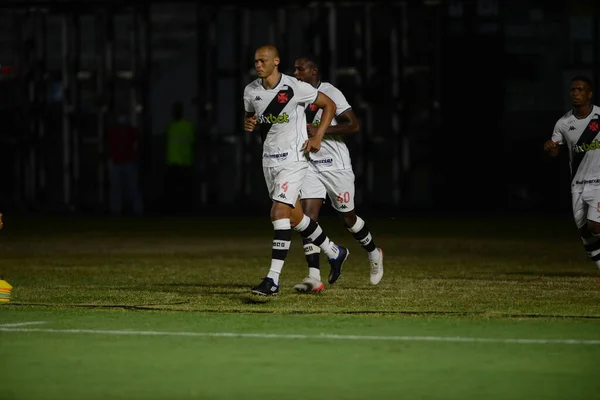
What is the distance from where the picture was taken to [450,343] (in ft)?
32.0

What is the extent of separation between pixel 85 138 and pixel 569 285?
20212 millimetres

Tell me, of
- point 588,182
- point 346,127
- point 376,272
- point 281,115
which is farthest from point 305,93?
point 588,182

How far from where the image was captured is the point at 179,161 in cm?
3016

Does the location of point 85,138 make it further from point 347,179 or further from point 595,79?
point 347,179

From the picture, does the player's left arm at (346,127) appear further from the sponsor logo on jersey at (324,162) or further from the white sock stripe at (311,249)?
the white sock stripe at (311,249)

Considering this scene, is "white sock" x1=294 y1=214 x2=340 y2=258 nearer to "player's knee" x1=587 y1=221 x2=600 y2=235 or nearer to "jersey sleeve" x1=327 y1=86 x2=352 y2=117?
"jersey sleeve" x1=327 y1=86 x2=352 y2=117

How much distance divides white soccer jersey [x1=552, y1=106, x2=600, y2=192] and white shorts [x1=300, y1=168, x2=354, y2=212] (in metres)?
2.08

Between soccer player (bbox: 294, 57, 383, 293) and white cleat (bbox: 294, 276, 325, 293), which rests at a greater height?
soccer player (bbox: 294, 57, 383, 293)

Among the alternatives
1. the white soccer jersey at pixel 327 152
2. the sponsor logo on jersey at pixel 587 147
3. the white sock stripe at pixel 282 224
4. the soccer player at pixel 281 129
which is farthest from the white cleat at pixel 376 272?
the sponsor logo on jersey at pixel 587 147

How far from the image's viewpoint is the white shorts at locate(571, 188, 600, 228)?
14429mm

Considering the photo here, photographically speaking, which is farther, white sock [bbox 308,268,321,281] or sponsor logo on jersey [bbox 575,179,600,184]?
sponsor logo on jersey [bbox 575,179,600,184]

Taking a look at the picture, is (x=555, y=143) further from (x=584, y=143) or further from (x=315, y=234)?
(x=315, y=234)

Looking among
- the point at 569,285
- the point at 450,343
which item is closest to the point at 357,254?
the point at 569,285

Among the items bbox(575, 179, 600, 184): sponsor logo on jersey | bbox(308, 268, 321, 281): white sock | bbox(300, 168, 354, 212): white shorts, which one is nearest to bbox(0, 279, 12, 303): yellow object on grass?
bbox(308, 268, 321, 281): white sock
